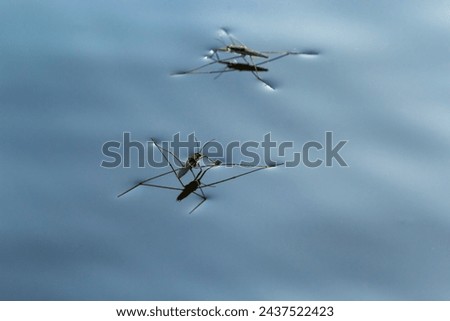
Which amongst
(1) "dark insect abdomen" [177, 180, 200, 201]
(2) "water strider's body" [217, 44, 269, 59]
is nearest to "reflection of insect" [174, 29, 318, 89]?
(2) "water strider's body" [217, 44, 269, 59]

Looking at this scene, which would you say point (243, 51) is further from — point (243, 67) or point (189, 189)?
point (189, 189)

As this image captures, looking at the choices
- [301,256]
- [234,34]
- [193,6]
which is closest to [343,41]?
[234,34]

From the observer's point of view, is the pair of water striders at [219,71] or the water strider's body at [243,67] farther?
the water strider's body at [243,67]

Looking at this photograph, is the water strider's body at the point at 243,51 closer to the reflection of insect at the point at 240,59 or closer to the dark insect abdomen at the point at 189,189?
the reflection of insect at the point at 240,59

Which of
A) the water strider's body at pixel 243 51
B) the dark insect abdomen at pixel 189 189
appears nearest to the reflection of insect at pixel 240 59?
the water strider's body at pixel 243 51

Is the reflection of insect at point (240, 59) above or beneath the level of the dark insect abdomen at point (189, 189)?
above

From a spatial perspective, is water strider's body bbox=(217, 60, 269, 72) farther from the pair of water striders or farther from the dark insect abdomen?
the dark insect abdomen

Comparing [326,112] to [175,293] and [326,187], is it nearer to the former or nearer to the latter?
[326,187]

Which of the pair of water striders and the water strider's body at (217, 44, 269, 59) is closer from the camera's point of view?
the pair of water striders

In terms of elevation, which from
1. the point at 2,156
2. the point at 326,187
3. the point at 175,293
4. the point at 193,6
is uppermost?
the point at 193,6
